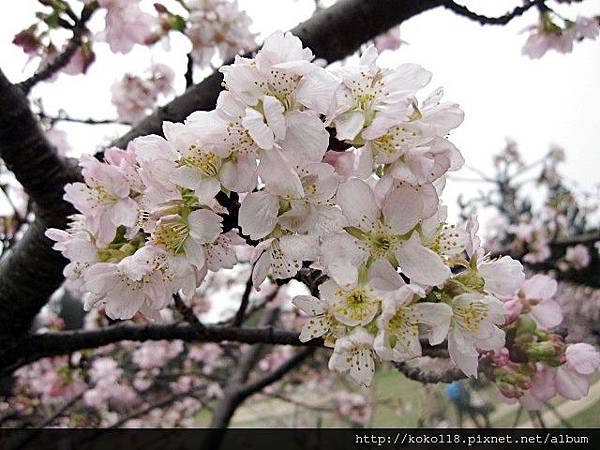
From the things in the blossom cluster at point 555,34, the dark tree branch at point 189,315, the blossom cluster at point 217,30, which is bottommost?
the dark tree branch at point 189,315

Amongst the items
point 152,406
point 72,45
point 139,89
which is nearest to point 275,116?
point 72,45

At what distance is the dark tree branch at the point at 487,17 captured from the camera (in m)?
0.93

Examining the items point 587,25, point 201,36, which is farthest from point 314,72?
point 587,25

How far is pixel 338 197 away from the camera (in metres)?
0.43

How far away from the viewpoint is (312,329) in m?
0.47

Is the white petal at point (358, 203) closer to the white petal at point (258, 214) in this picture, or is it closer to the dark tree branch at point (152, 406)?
the white petal at point (258, 214)

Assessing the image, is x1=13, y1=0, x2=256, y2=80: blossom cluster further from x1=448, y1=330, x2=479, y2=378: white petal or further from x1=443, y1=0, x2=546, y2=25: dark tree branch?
x1=448, y1=330, x2=479, y2=378: white petal

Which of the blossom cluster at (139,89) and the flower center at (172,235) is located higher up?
the blossom cluster at (139,89)

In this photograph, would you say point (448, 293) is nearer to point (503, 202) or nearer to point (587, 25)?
point (587, 25)

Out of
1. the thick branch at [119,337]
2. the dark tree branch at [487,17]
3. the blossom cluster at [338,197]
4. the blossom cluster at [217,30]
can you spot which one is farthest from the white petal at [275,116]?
the blossom cluster at [217,30]

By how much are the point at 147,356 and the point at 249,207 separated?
11.0 ft

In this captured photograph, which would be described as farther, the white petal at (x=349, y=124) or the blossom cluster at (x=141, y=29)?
the blossom cluster at (x=141, y=29)

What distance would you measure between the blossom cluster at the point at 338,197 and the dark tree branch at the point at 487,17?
563mm

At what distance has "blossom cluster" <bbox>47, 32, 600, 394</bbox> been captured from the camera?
16.3 inches
